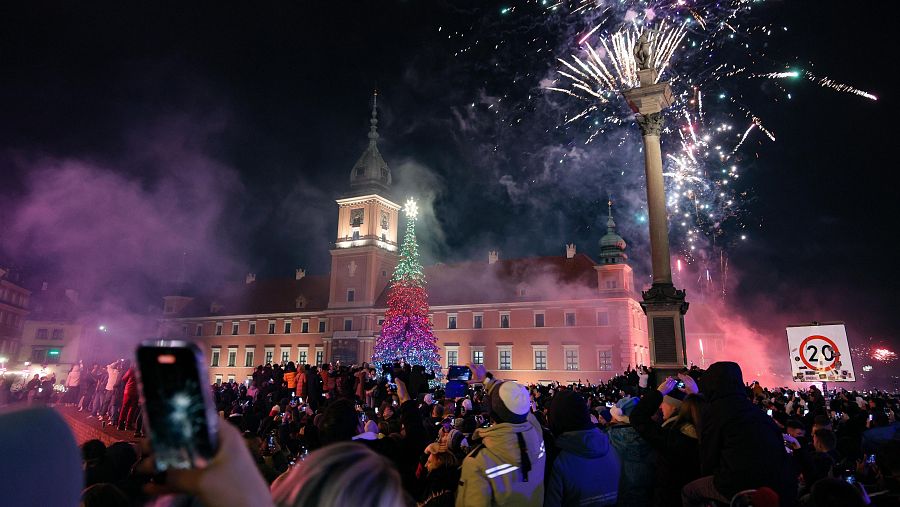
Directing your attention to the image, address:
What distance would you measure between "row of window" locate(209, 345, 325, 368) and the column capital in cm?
4890

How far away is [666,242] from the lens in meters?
19.6

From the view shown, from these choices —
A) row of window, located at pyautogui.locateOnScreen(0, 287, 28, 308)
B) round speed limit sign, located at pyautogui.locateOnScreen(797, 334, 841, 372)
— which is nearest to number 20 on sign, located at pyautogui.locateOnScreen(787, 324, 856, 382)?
round speed limit sign, located at pyautogui.locateOnScreen(797, 334, 841, 372)

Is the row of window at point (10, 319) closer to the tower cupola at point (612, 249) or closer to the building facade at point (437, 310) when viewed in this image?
the building facade at point (437, 310)

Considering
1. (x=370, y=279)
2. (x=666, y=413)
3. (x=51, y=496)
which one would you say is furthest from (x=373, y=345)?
(x=51, y=496)

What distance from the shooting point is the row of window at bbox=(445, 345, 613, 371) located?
48.6 metres

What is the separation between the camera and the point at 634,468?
16.2 feet

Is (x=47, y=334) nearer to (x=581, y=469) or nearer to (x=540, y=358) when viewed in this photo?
(x=540, y=358)

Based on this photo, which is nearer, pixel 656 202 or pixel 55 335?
pixel 656 202

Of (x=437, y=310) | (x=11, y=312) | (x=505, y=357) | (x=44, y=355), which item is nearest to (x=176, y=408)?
(x=505, y=357)

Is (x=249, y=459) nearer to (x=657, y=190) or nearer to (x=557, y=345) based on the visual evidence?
(x=657, y=190)

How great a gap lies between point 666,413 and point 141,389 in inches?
216

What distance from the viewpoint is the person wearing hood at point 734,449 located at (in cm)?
399

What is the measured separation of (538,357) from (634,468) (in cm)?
4802

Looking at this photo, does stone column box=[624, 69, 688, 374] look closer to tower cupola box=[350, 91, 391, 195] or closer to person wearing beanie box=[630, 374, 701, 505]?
person wearing beanie box=[630, 374, 701, 505]
